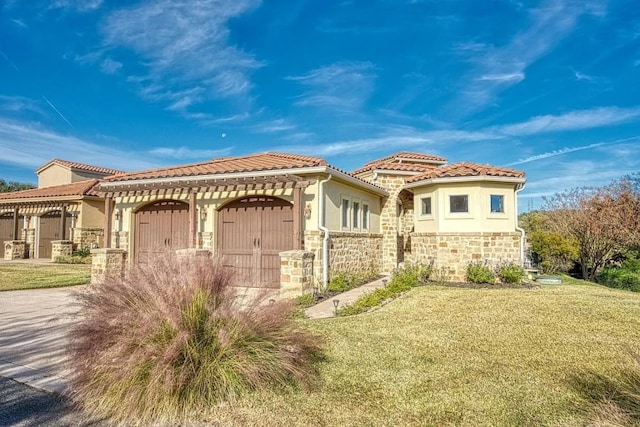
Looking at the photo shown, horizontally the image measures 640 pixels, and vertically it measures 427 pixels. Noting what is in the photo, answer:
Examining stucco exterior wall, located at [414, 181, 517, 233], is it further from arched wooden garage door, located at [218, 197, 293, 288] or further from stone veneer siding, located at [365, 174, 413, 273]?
arched wooden garage door, located at [218, 197, 293, 288]

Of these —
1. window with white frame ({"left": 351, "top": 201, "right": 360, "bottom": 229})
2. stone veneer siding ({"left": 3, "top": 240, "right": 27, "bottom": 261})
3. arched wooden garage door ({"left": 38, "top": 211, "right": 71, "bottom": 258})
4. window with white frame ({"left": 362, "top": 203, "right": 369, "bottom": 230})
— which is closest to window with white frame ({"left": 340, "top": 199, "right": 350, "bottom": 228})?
window with white frame ({"left": 351, "top": 201, "right": 360, "bottom": 229})

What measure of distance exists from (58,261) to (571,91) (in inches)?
1017

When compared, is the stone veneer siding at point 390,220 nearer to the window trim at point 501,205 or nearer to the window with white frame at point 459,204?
the window with white frame at point 459,204

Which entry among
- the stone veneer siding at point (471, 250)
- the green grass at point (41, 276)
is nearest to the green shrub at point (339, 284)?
the stone veneer siding at point (471, 250)

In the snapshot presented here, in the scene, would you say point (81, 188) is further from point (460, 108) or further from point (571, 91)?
point (571, 91)

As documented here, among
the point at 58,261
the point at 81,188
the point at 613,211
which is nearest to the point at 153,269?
the point at 58,261

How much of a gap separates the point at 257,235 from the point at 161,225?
3.88m

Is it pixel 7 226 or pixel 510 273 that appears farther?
pixel 7 226

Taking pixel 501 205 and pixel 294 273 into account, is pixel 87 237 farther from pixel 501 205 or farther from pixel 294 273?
pixel 501 205

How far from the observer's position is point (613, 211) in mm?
18984

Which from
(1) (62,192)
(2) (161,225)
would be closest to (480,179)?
(2) (161,225)

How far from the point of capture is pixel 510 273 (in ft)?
38.7

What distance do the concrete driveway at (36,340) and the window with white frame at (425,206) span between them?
11169 mm

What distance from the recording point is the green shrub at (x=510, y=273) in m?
11.8
